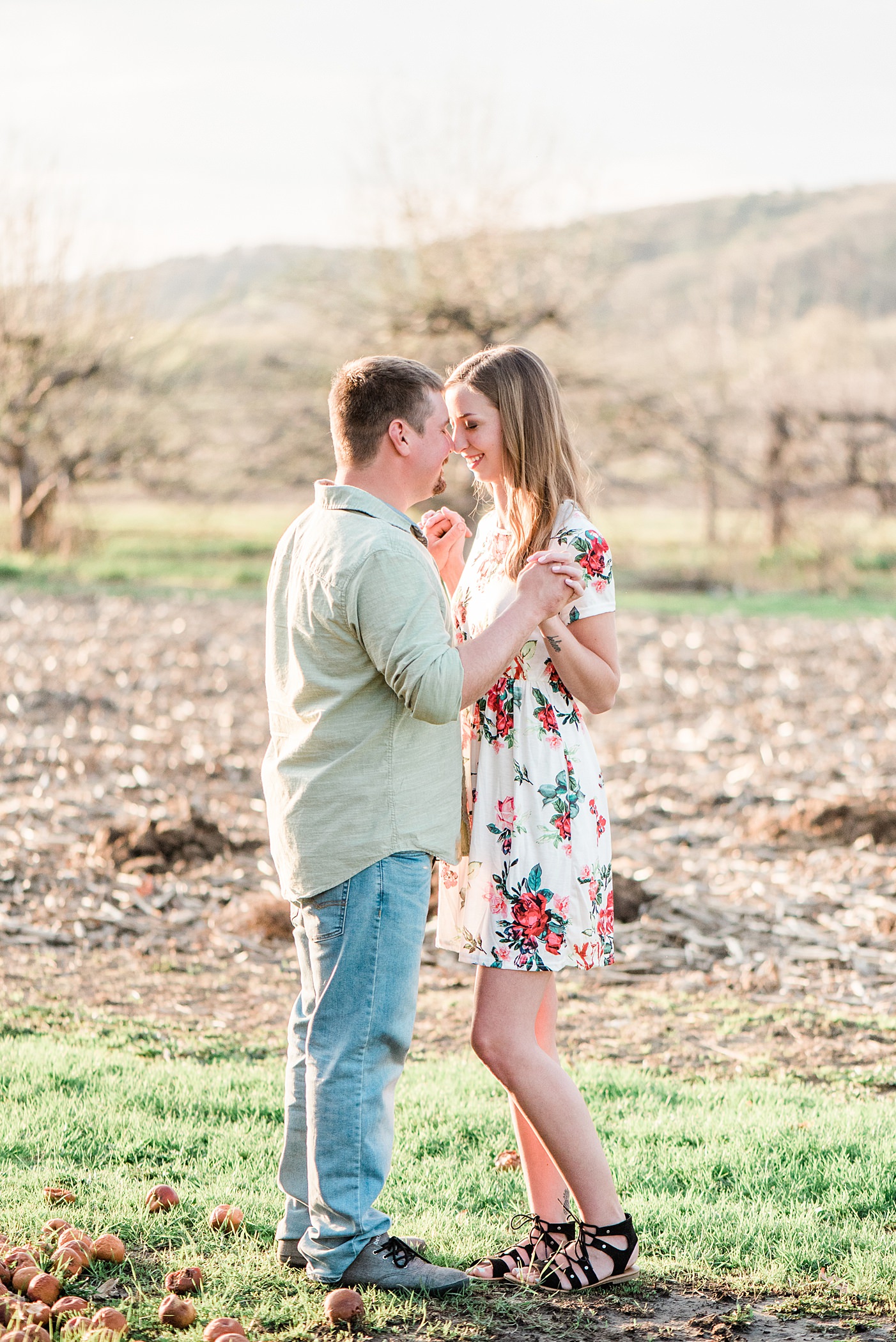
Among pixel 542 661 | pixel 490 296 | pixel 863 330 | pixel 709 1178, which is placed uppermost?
pixel 863 330

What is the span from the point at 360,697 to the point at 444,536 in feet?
2.08

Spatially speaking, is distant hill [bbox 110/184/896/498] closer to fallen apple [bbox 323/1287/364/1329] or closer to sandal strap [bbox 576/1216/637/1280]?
A: sandal strap [bbox 576/1216/637/1280]

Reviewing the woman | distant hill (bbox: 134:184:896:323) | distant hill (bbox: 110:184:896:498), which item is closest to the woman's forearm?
the woman

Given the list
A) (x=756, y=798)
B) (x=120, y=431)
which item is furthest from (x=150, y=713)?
(x=120, y=431)

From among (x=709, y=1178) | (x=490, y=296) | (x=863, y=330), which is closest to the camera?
(x=709, y=1178)

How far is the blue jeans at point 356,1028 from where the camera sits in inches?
117

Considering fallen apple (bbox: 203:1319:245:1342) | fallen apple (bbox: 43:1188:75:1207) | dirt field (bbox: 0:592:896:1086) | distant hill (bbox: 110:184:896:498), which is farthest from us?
distant hill (bbox: 110:184:896:498)

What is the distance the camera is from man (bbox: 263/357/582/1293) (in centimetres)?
292

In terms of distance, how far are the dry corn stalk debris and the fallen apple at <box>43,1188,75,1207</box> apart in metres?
2.82

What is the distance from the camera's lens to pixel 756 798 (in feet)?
30.2

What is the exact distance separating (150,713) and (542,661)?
8.33 meters

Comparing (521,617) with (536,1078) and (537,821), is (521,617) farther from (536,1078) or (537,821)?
(536,1078)

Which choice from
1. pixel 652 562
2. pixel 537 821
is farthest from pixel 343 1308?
pixel 652 562

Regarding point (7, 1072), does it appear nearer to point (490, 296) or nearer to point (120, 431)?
point (490, 296)
